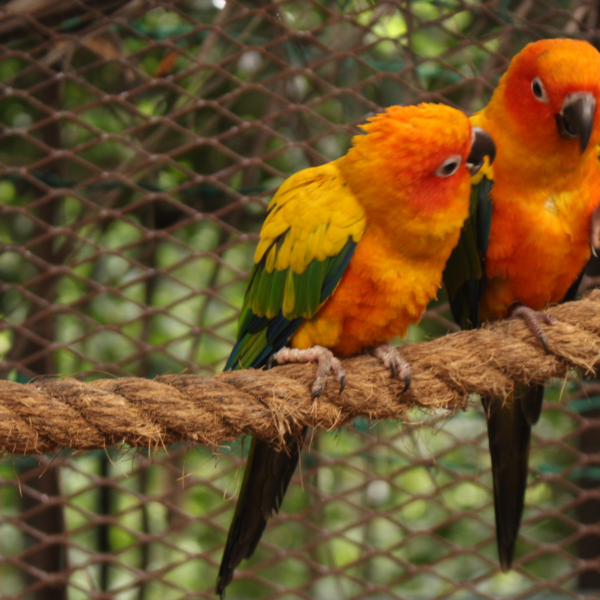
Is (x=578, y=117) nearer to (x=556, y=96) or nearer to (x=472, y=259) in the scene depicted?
(x=556, y=96)

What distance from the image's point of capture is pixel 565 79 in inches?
37.8

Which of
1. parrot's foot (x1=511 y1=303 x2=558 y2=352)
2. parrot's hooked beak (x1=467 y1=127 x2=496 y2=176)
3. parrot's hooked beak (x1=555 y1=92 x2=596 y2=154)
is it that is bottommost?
parrot's foot (x1=511 y1=303 x2=558 y2=352)

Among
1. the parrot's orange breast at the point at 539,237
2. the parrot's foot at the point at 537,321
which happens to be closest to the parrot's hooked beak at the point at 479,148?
the parrot's orange breast at the point at 539,237

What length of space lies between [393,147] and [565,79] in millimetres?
300

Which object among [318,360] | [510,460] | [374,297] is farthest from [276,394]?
[510,460]

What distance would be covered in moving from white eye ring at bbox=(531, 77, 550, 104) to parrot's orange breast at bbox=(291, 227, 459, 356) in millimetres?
269

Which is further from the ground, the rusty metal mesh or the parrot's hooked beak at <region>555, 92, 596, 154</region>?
the parrot's hooked beak at <region>555, 92, 596, 154</region>

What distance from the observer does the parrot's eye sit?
3.28ft

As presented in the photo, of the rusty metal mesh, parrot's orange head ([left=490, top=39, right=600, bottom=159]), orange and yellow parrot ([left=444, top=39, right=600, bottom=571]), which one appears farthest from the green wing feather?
the rusty metal mesh

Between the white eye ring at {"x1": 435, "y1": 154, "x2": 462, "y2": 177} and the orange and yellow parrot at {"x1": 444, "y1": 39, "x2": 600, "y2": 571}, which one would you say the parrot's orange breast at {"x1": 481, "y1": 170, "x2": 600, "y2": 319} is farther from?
the white eye ring at {"x1": 435, "y1": 154, "x2": 462, "y2": 177}

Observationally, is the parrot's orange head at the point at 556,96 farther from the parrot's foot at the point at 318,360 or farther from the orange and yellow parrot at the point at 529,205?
the parrot's foot at the point at 318,360

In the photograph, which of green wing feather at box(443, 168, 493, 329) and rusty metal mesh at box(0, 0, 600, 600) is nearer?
green wing feather at box(443, 168, 493, 329)

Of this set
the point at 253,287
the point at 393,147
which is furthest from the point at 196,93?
the point at 393,147

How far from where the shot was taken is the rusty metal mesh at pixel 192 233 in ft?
5.58
